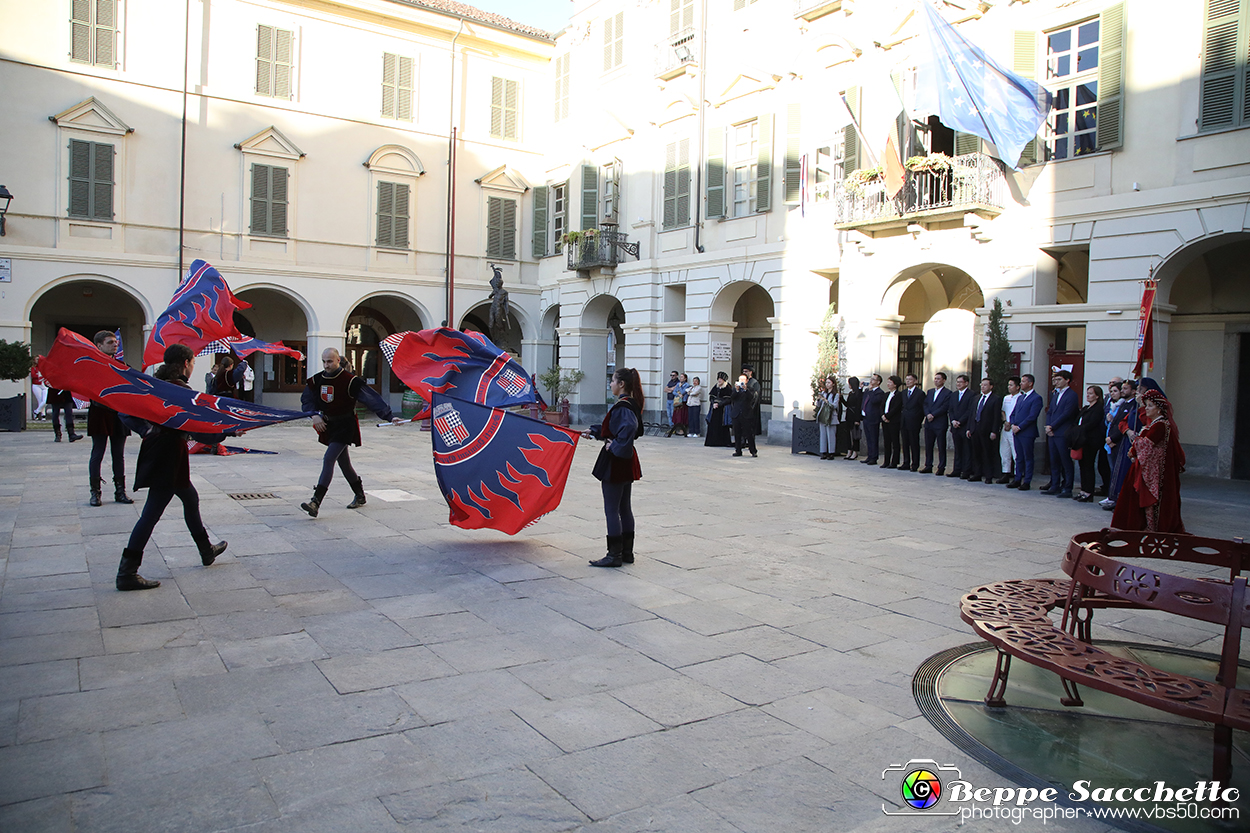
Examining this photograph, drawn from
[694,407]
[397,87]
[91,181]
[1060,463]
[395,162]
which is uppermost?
[397,87]

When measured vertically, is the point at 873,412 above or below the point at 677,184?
below

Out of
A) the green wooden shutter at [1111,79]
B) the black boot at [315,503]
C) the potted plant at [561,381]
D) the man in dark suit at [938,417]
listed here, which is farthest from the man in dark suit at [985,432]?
the potted plant at [561,381]

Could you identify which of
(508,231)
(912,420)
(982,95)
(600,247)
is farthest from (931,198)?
(508,231)

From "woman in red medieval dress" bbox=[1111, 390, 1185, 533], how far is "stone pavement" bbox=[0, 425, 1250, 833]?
87 cm

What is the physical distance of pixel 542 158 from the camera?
1204 inches

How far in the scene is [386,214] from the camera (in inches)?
1095

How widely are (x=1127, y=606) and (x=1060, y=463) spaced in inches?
356

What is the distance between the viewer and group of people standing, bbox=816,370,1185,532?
329 inches

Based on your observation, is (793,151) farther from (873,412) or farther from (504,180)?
(504,180)

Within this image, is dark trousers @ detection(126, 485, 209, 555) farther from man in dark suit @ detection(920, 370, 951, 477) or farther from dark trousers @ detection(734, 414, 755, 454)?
dark trousers @ detection(734, 414, 755, 454)

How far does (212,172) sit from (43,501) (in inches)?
693

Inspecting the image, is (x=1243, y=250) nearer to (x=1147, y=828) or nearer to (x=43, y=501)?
(x=1147, y=828)

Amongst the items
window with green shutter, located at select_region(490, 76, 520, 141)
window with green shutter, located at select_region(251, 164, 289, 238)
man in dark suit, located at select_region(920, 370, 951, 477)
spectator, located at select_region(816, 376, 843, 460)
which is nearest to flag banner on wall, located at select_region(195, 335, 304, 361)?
spectator, located at select_region(816, 376, 843, 460)

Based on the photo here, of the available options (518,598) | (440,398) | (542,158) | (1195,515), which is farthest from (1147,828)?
(542,158)
